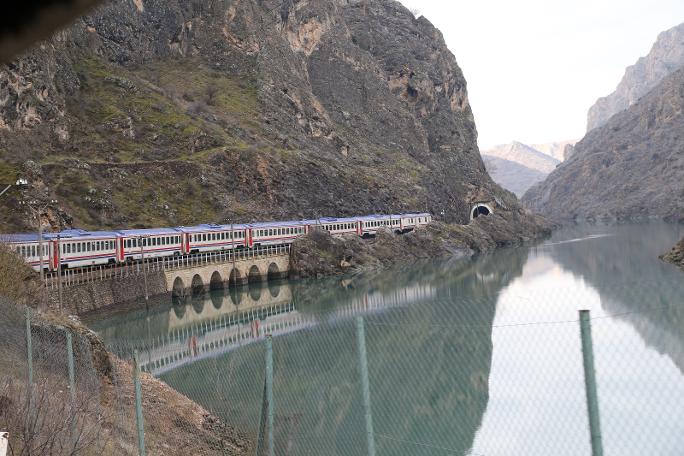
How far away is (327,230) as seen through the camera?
88.5 metres

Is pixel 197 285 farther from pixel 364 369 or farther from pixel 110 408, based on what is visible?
pixel 364 369

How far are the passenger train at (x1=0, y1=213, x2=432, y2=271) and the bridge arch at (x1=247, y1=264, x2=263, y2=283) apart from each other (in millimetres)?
2932

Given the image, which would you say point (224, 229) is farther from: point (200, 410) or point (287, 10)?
point (287, 10)

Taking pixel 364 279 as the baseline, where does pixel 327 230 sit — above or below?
above

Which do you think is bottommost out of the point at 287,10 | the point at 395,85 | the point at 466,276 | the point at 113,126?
the point at 466,276

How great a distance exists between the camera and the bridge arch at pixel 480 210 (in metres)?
142

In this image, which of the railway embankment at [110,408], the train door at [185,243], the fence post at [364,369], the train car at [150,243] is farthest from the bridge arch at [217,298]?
the fence post at [364,369]

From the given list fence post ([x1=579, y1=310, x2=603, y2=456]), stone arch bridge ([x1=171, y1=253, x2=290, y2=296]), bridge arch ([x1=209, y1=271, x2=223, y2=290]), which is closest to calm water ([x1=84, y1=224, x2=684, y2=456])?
fence post ([x1=579, y1=310, x2=603, y2=456])

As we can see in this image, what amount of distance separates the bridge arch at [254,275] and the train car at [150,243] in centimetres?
995

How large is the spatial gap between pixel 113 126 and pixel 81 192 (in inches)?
760

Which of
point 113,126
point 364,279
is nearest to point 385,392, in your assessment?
point 364,279

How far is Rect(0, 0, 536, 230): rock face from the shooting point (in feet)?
268

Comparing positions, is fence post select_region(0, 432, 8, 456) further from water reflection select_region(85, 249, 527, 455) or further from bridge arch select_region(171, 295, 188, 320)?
bridge arch select_region(171, 295, 188, 320)

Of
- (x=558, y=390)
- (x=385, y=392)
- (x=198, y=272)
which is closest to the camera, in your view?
(x=558, y=390)
